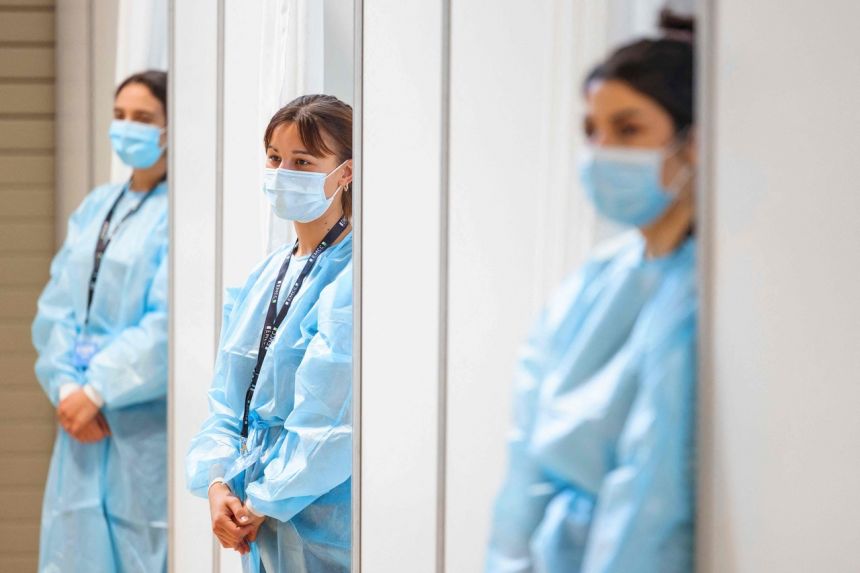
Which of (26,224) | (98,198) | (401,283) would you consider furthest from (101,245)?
(401,283)

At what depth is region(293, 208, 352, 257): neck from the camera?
1703mm

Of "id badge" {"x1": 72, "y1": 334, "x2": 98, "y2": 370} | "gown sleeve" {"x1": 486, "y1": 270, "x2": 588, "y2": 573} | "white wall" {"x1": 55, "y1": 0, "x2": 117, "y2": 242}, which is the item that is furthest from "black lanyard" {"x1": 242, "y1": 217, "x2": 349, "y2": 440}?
"white wall" {"x1": 55, "y1": 0, "x2": 117, "y2": 242}

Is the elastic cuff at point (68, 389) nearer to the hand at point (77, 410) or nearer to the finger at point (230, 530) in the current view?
the hand at point (77, 410)

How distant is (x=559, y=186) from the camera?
1090 millimetres

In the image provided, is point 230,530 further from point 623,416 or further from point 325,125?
point 623,416

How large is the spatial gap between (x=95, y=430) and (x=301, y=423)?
49.4 inches

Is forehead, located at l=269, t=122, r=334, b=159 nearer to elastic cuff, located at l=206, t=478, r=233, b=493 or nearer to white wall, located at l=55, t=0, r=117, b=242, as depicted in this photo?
elastic cuff, located at l=206, t=478, r=233, b=493

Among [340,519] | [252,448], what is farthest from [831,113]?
[252,448]

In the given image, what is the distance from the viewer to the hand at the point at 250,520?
73.4 inches

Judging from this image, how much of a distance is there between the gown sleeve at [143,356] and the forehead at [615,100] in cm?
176

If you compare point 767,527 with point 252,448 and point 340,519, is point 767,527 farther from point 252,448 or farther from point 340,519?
point 252,448

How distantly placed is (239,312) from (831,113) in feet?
4.11

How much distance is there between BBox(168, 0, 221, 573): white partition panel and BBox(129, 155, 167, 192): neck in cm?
11

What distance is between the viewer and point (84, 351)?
2844 mm
